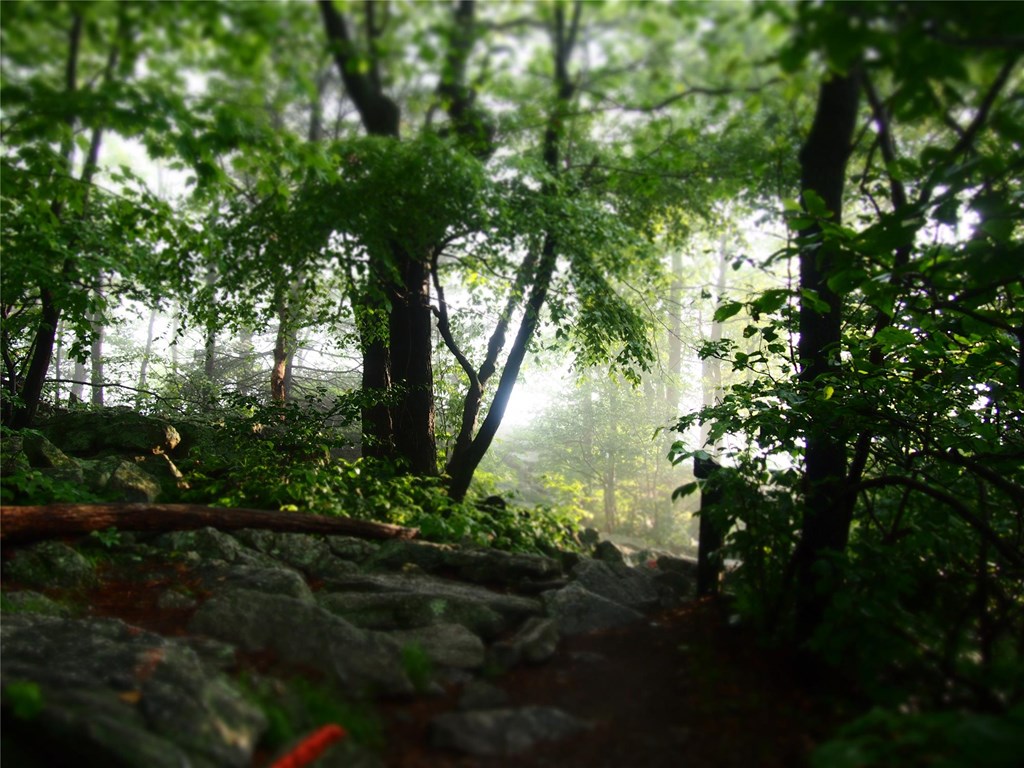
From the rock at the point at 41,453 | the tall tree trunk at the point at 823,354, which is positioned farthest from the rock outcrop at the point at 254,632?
the rock at the point at 41,453

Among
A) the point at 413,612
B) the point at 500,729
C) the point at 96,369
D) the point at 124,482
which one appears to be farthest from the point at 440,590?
the point at 96,369

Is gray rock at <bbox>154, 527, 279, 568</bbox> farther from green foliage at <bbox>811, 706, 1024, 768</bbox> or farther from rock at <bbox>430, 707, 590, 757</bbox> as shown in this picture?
green foliage at <bbox>811, 706, 1024, 768</bbox>

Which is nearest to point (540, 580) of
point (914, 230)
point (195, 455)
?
point (914, 230)

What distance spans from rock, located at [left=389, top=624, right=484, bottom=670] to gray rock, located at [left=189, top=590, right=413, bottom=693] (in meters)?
0.24

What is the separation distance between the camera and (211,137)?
14.6 feet

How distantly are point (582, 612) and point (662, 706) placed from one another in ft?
4.89

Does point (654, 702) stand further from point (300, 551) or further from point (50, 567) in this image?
point (50, 567)

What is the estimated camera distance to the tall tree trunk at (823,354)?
3748 millimetres

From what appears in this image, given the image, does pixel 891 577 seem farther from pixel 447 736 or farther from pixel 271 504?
pixel 271 504

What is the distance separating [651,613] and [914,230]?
3.56 metres

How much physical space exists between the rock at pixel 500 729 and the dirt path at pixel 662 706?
5cm

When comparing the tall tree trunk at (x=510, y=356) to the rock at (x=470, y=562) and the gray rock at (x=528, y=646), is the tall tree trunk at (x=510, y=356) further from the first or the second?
the gray rock at (x=528, y=646)

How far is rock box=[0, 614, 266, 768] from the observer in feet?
7.72

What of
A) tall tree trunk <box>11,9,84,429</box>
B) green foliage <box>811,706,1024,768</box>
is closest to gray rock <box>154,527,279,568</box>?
tall tree trunk <box>11,9,84,429</box>
